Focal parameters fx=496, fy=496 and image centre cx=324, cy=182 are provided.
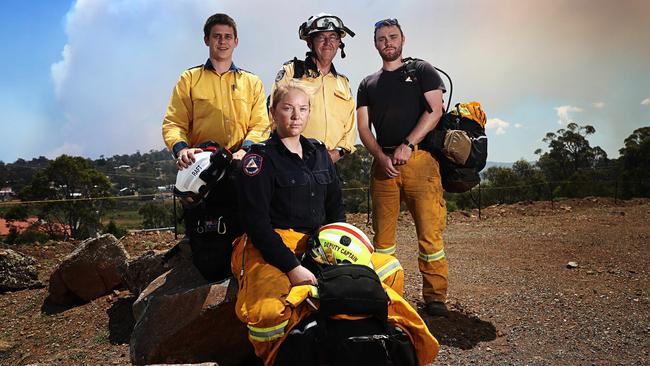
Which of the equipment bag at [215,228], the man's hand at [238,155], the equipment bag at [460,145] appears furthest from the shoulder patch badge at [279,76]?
the equipment bag at [460,145]

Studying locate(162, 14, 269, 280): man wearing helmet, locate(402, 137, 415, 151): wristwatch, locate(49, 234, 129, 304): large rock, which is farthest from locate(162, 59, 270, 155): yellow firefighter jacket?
locate(49, 234, 129, 304): large rock

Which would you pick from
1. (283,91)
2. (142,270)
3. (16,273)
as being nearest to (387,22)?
(283,91)

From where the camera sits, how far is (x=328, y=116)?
4.15 metres

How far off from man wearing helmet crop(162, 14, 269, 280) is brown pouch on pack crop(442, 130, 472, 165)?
1.60 metres

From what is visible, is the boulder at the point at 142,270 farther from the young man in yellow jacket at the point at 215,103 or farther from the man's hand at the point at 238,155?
the man's hand at the point at 238,155

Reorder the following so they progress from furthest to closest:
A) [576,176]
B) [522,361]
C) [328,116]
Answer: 1. [576,176]
2. [328,116]
3. [522,361]

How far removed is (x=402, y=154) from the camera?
14.1 ft

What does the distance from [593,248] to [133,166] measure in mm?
50132

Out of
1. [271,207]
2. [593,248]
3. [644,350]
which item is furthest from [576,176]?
[271,207]

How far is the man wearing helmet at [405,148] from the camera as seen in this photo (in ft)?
14.3

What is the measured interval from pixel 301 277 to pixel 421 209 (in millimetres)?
2055

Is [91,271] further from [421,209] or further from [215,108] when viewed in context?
[421,209]

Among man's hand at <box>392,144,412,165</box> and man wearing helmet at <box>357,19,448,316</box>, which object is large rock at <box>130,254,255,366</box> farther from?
man's hand at <box>392,144,412,165</box>

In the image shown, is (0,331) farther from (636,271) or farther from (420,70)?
(636,271)
